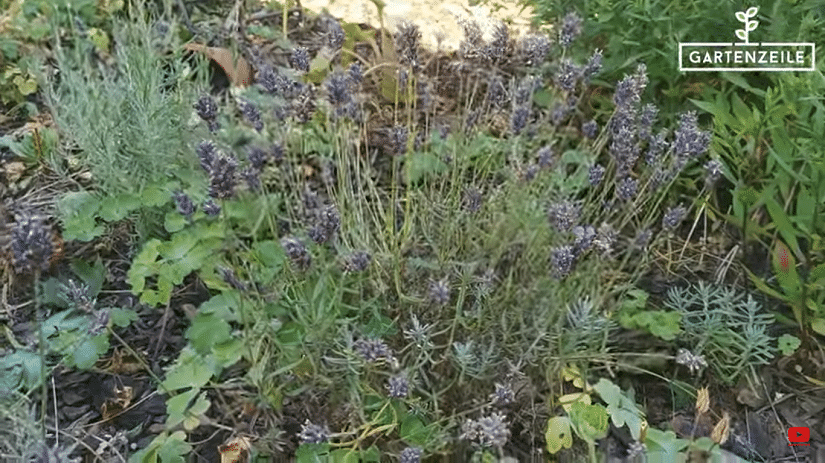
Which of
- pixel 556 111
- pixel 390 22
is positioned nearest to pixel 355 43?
pixel 390 22

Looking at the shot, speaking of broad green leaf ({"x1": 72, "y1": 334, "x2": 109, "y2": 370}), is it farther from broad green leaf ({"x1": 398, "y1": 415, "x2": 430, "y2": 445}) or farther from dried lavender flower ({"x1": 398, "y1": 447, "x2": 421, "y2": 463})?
dried lavender flower ({"x1": 398, "y1": 447, "x2": 421, "y2": 463})

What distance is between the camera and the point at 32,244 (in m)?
1.57

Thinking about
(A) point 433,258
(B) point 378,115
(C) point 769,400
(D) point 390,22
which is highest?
(D) point 390,22

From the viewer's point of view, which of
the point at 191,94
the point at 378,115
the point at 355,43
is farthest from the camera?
the point at 355,43

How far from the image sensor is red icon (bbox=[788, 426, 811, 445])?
2.35 metres

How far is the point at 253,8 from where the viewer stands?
152 inches

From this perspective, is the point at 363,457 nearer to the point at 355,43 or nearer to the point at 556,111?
the point at 556,111

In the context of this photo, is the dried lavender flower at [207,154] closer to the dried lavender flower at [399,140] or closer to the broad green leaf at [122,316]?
the dried lavender flower at [399,140]

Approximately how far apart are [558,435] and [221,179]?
897 mm

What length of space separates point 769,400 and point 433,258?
0.89 m

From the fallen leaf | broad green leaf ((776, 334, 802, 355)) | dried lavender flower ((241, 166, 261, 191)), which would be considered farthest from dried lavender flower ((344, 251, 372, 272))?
the fallen leaf

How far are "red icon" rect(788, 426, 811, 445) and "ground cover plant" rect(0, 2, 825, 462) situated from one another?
31 mm

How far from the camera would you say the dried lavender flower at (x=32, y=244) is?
1570mm

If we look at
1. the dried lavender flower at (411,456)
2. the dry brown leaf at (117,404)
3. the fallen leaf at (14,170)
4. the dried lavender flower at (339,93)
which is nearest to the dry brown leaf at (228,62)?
the fallen leaf at (14,170)
